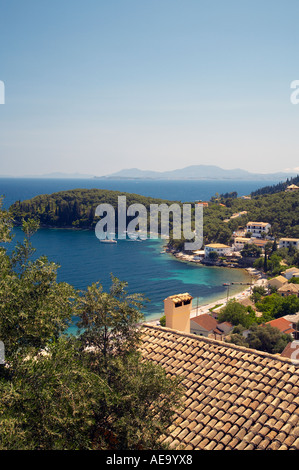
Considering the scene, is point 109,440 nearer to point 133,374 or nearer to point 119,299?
point 133,374

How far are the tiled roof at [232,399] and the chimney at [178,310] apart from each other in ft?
2.91

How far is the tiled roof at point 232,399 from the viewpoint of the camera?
12.8 feet

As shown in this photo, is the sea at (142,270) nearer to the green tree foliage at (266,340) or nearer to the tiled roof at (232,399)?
the green tree foliage at (266,340)

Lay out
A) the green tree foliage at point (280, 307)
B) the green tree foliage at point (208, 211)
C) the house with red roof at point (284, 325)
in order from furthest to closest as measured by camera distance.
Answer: the green tree foliage at point (208, 211), the green tree foliage at point (280, 307), the house with red roof at point (284, 325)

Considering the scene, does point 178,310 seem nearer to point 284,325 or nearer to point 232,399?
point 232,399

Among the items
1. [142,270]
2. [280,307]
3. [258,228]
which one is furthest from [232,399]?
[258,228]

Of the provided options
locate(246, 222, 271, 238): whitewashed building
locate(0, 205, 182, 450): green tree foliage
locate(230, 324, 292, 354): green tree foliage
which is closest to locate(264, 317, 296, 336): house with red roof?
locate(230, 324, 292, 354): green tree foliage

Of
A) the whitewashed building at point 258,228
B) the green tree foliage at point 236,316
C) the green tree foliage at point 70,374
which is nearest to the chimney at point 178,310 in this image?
the green tree foliage at point 70,374

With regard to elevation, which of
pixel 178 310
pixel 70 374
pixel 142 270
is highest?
pixel 70 374

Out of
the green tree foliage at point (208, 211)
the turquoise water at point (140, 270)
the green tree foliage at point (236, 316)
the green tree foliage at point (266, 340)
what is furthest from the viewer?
the green tree foliage at point (208, 211)

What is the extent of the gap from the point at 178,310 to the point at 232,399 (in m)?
2.29

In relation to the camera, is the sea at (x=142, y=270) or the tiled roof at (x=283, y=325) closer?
the tiled roof at (x=283, y=325)

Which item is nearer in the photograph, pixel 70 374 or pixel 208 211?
pixel 70 374

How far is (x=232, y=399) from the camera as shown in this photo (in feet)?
14.4
